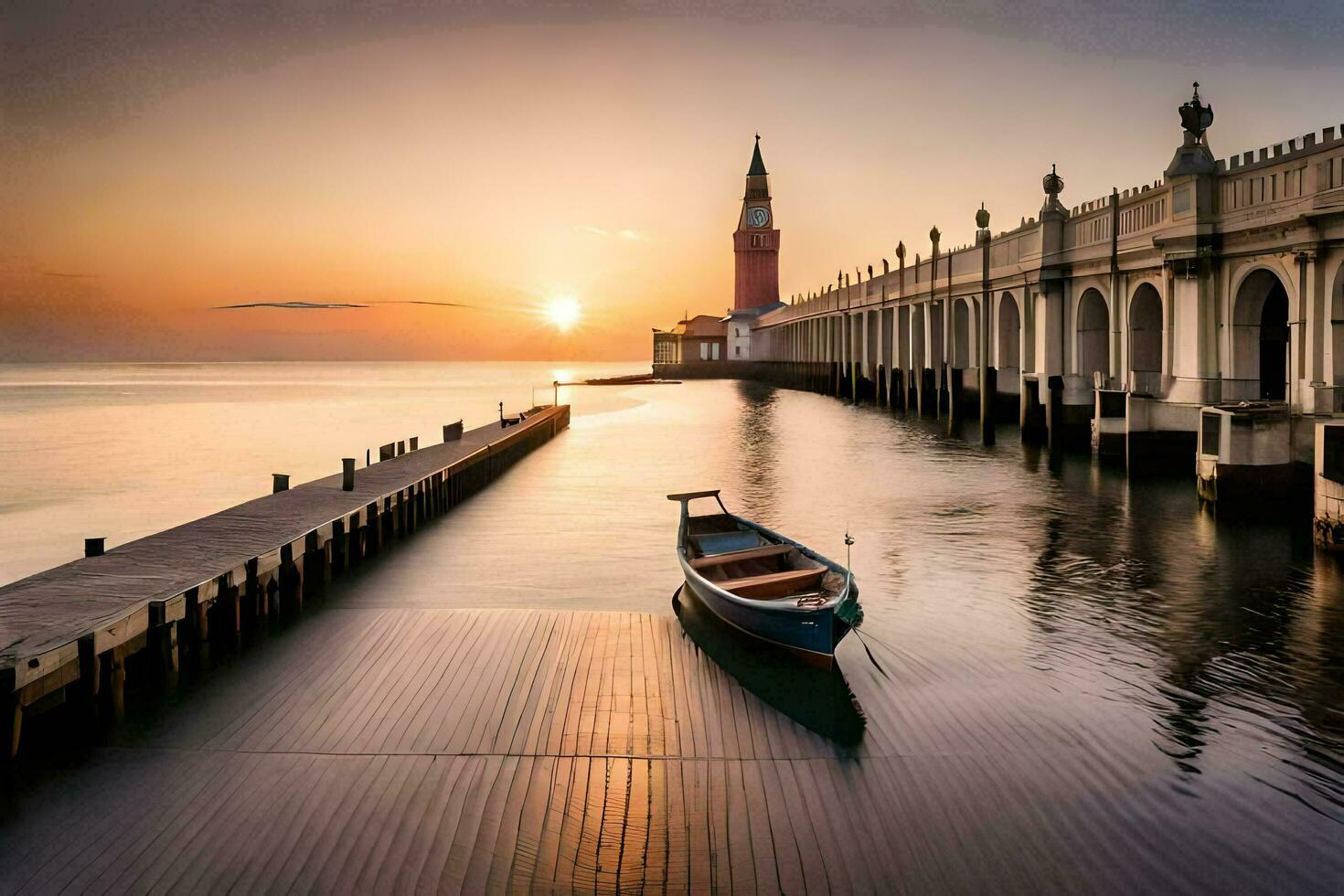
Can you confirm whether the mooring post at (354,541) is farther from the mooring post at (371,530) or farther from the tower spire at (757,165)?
the tower spire at (757,165)

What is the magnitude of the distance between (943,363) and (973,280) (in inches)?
549

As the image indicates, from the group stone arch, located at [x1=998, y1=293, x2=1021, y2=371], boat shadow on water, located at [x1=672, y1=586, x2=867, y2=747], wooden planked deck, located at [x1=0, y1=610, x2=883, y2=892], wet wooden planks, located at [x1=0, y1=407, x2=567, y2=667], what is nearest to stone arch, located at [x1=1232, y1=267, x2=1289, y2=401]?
boat shadow on water, located at [x1=672, y1=586, x2=867, y2=747]

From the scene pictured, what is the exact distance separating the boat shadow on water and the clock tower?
592ft

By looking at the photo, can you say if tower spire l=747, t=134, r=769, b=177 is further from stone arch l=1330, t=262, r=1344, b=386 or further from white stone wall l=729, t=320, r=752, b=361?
stone arch l=1330, t=262, r=1344, b=386

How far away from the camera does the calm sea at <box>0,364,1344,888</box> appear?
1020 centimetres

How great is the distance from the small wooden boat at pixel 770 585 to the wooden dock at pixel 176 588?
24.5 ft

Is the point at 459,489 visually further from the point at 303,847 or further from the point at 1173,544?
the point at 303,847

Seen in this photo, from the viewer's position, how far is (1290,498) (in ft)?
83.1

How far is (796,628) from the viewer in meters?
13.7

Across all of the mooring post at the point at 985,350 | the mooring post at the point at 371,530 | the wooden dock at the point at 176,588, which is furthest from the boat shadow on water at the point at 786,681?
the mooring post at the point at 985,350

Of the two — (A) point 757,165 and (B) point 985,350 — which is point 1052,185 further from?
(A) point 757,165

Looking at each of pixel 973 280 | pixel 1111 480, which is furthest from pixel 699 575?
pixel 973 280

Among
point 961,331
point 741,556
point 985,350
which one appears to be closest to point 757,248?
point 961,331

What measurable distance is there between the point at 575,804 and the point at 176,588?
8850 millimetres
